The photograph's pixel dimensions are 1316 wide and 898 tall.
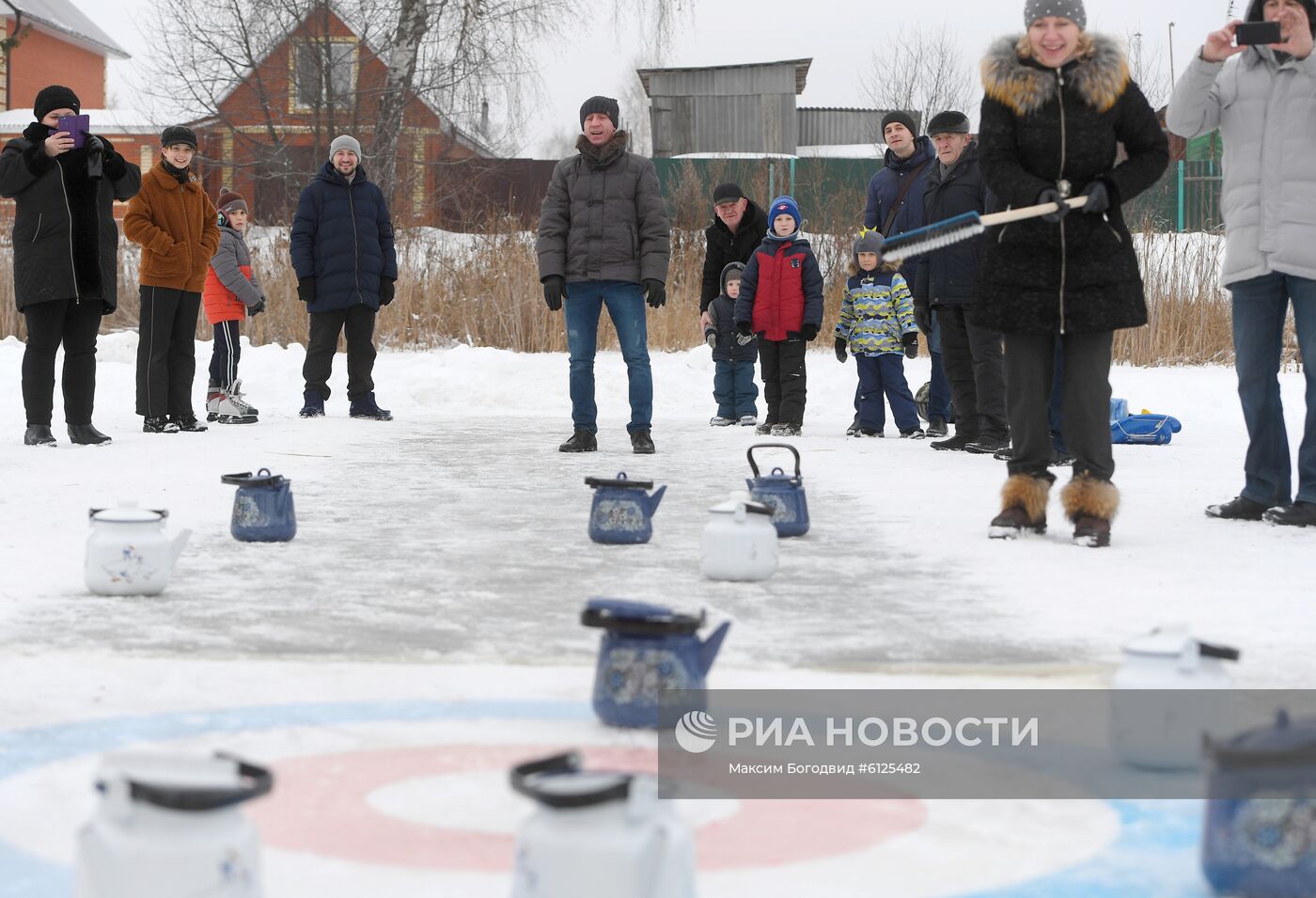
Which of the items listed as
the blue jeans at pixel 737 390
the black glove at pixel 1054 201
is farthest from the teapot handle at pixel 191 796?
the blue jeans at pixel 737 390

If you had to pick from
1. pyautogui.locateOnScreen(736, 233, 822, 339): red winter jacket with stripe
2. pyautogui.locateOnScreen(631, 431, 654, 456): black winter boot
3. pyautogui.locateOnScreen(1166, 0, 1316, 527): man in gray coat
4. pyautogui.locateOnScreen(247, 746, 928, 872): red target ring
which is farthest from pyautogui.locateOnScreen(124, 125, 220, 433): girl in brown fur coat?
pyautogui.locateOnScreen(247, 746, 928, 872): red target ring

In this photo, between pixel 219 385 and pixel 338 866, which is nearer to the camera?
pixel 338 866

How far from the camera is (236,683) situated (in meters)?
3.26

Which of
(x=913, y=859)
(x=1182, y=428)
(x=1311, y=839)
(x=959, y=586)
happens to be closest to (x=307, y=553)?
(x=959, y=586)

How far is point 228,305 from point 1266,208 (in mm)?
7151

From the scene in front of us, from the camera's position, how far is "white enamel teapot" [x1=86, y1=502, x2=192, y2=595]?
165 inches

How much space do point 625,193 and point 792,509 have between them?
347cm

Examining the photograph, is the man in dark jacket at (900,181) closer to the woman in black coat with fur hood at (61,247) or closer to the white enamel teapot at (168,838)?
the woman in black coat with fur hood at (61,247)

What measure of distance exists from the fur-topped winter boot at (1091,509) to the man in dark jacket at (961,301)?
3.08m

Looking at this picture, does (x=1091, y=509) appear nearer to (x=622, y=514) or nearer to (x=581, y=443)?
(x=622, y=514)

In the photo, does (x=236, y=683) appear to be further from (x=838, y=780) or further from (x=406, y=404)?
(x=406, y=404)

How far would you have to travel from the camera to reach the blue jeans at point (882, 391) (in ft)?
33.7

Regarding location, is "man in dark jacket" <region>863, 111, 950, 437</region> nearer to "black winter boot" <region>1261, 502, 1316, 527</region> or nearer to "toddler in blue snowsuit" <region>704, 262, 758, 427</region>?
"toddler in blue snowsuit" <region>704, 262, 758, 427</region>

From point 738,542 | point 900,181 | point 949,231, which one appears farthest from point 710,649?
point 900,181
